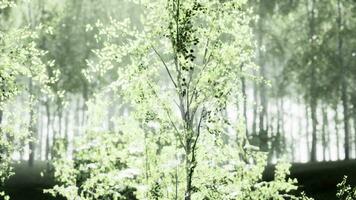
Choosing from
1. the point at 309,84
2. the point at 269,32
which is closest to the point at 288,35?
the point at 269,32

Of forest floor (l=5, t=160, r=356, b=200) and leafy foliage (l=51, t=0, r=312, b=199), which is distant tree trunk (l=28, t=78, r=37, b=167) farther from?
forest floor (l=5, t=160, r=356, b=200)

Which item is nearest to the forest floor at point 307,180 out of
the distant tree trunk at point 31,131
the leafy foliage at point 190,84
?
the distant tree trunk at point 31,131

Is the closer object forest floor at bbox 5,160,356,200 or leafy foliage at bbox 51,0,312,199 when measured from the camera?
leafy foliage at bbox 51,0,312,199

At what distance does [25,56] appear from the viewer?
8.93m

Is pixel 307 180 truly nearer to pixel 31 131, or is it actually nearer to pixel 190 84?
pixel 190 84

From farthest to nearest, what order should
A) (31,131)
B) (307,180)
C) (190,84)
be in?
(307,180) → (31,131) → (190,84)

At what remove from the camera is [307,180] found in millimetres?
24016

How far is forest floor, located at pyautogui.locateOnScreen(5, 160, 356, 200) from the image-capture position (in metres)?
22.2

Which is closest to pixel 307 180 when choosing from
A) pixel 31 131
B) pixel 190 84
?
pixel 190 84

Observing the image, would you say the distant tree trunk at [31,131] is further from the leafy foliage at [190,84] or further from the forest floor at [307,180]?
the forest floor at [307,180]

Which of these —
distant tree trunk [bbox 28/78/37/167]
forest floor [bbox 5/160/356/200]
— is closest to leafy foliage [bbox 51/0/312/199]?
distant tree trunk [bbox 28/78/37/167]

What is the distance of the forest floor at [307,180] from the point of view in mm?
22172

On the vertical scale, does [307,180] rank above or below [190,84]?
below

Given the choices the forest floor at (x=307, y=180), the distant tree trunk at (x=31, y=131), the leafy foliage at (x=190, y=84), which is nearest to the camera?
the leafy foliage at (x=190, y=84)
